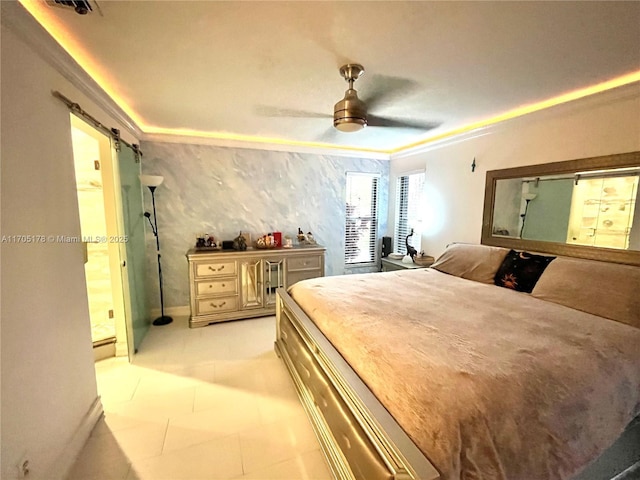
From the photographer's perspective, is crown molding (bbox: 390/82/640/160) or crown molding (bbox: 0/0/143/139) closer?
crown molding (bbox: 0/0/143/139)

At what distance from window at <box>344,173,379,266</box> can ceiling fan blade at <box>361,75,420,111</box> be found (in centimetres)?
214

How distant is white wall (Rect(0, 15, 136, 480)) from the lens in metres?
1.14

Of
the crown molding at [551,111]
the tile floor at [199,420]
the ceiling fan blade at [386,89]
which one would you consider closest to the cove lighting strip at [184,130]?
the crown molding at [551,111]

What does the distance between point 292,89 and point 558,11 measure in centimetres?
156

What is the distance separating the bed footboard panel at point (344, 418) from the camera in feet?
3.13

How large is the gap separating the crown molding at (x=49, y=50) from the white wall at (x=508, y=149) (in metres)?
3.53

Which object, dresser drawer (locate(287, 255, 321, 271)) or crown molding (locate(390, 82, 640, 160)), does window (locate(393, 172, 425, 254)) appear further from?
dresser drawer (locate(287, 255, 321, 271))

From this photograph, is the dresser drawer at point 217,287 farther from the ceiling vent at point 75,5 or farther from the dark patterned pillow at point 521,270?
the dark patterned pillow at point 521,270

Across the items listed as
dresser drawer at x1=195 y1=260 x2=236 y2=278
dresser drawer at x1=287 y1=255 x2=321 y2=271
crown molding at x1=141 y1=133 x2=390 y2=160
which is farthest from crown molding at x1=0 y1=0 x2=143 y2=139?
dresser drawer at x1=287 y1=255 x2=321 y2=271

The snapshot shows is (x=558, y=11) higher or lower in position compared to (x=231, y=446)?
higher

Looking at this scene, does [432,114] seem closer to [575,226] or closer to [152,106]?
[575,226]

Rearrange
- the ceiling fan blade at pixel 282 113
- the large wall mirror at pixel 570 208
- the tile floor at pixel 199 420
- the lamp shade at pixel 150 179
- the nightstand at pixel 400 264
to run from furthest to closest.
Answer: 1. the nightstand at pixel 400 264
2. the lamp shade at pixel 150 179
3. the ceiling fan blade at pixel 282 113
4. the large wall mirror at pixel 570 208
5. the tile floor at pixel 199 420

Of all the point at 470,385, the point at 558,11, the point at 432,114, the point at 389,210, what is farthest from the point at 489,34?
the point at 389,210

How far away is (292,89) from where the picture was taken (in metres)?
2.10
